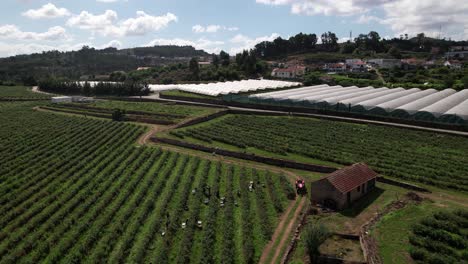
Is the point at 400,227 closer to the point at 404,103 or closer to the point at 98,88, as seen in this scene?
the point at 404,103

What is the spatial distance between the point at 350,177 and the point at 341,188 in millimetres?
2250

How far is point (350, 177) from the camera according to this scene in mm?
31188

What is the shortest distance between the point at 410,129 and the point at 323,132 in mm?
12622

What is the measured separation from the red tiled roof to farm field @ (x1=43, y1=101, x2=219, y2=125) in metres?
35.7

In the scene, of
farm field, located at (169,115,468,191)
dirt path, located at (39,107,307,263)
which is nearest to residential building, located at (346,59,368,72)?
farm field, located at (169,115,468,191)

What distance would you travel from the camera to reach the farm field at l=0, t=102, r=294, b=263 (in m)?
24.8

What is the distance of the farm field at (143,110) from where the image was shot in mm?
65062

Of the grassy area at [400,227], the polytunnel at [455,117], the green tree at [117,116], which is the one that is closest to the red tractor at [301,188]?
the grassy area at [400,227]

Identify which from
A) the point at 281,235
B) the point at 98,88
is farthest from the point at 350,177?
the point at 98,88

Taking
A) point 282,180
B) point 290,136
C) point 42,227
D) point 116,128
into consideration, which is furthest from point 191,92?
point 42,227

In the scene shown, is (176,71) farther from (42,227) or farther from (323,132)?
(42,227)

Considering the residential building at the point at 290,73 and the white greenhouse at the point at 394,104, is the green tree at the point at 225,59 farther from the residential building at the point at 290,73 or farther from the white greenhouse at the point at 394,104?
the white greenhouse at the point at 394,104

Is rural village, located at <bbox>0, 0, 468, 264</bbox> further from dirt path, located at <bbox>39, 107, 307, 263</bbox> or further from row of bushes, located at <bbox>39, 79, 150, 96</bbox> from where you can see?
row of bushes, located at <bbox>39, 79, 150, 96</bbox>

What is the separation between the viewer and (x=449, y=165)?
3816 centimetres
